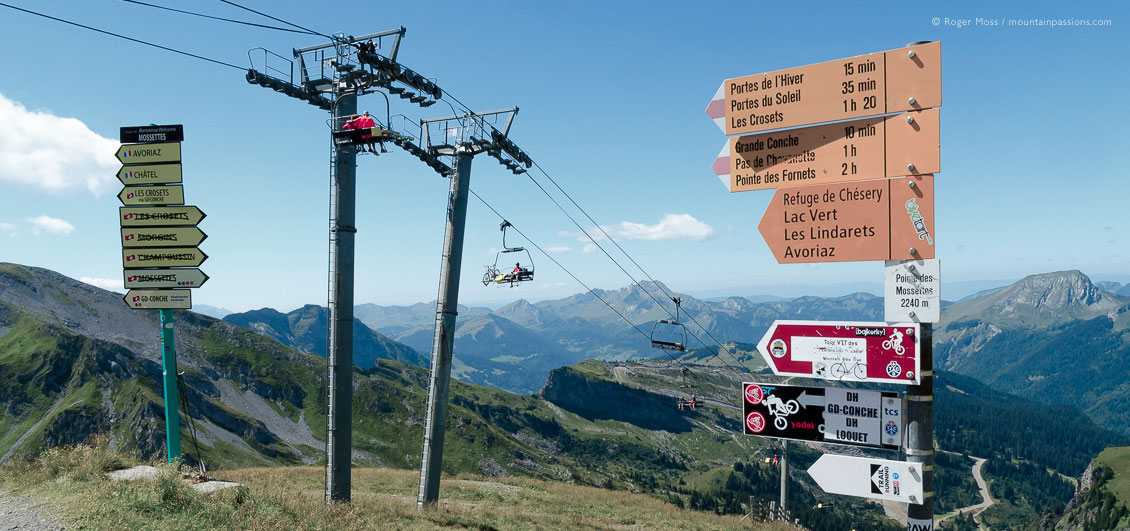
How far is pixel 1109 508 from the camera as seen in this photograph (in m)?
158

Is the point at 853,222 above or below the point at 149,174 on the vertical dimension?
below

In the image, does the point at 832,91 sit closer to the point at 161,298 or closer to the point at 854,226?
the point at 854,226

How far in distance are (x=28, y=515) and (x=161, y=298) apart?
22.7 ft

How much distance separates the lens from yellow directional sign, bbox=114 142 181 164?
1592 centimetres

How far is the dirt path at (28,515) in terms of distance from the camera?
969 cm

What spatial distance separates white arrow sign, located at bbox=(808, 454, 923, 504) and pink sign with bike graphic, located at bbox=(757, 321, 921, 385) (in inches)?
35.8

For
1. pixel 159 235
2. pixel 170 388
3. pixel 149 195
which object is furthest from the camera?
pixel 159 235

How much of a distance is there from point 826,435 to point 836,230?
89.8 inches

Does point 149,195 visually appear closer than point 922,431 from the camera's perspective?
No

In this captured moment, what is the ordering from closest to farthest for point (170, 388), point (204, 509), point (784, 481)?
point (204, 509), point (170, 388), point (784, 481)

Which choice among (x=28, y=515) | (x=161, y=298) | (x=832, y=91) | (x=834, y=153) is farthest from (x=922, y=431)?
(x=161, y=298)

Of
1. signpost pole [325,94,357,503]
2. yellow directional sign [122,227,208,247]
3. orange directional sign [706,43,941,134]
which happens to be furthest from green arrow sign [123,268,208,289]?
orange directional sign [706,43,941,134]

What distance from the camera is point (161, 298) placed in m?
16.1

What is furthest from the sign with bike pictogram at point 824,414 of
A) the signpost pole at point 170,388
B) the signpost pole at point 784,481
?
the signpost pole at point 170,388
